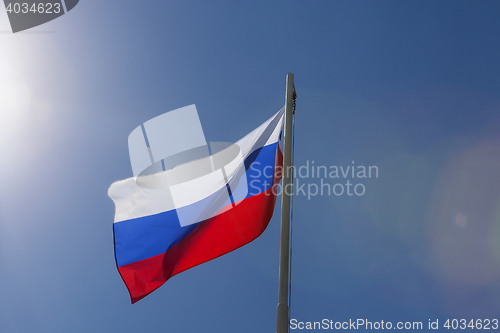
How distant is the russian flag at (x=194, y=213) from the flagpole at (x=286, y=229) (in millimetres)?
1179

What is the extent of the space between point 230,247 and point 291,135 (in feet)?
8.34

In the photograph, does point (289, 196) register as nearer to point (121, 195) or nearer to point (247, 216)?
point (247, 216)

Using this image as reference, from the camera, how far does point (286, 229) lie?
6.54 metres

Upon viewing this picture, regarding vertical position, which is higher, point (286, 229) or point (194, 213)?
point (286, 229)

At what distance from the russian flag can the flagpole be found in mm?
1179

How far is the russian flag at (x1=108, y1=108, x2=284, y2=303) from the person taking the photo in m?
8.13

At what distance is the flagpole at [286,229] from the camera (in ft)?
19.3

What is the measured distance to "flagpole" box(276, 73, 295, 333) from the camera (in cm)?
589

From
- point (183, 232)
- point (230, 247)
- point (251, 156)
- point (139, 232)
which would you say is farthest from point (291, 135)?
point (139, 232)

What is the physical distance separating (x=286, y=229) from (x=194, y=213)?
2809 mm

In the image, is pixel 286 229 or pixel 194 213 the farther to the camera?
pixel 194 213

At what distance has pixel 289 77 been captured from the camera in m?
8.16

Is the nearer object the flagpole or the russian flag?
the flagpole

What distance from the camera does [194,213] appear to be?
873cm
